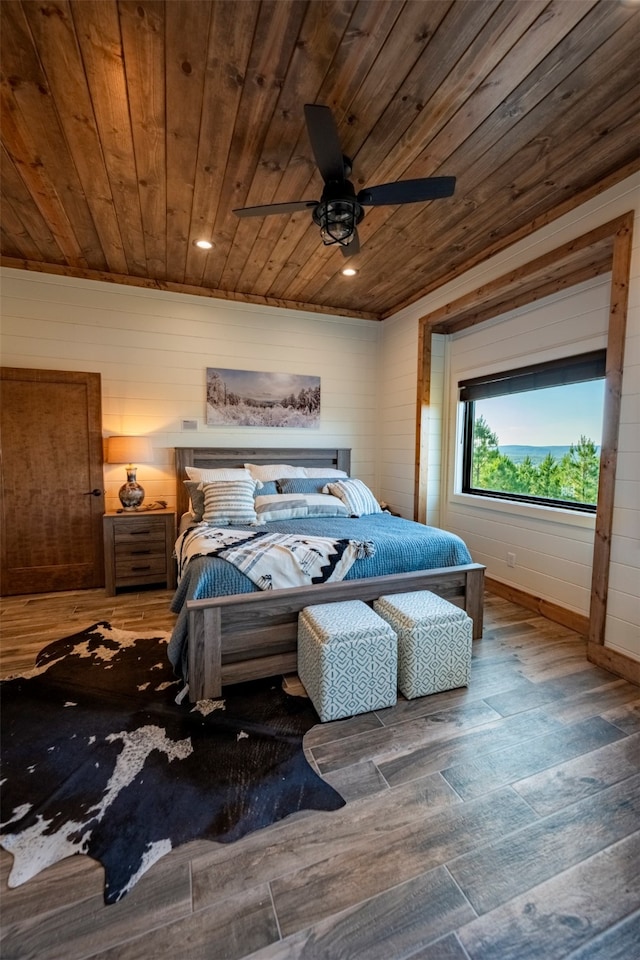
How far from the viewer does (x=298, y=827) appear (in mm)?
1431

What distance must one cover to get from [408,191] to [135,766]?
9.74 ft

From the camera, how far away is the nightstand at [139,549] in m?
3.56

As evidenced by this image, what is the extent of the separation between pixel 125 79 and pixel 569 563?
3903 mm

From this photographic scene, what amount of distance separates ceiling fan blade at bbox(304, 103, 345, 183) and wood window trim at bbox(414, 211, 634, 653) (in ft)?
5.44

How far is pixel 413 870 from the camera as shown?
129 cm

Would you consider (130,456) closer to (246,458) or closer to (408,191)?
(246,458)

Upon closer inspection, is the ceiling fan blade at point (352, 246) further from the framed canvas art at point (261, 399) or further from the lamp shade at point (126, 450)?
the lamp shade at point (126, 450)

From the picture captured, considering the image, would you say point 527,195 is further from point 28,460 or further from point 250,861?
point 28,460

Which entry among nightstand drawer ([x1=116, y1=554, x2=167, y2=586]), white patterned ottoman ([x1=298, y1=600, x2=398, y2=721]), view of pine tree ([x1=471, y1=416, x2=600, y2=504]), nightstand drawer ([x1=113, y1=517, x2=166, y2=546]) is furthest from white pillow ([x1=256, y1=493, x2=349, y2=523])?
view of pine tree ([x1=471, y1=416, x2=600, y2=504])

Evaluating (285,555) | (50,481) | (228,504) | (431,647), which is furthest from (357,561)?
(50,481)

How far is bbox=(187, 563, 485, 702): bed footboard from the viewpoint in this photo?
6.92 feet

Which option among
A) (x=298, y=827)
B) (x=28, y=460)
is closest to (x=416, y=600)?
(x=298, y=827)

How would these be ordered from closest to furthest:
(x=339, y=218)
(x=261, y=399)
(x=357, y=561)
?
(x=339, y=218) → (x=357, y=561) → (x=261, y=399)

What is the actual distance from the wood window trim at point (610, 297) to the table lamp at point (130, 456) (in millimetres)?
3161
